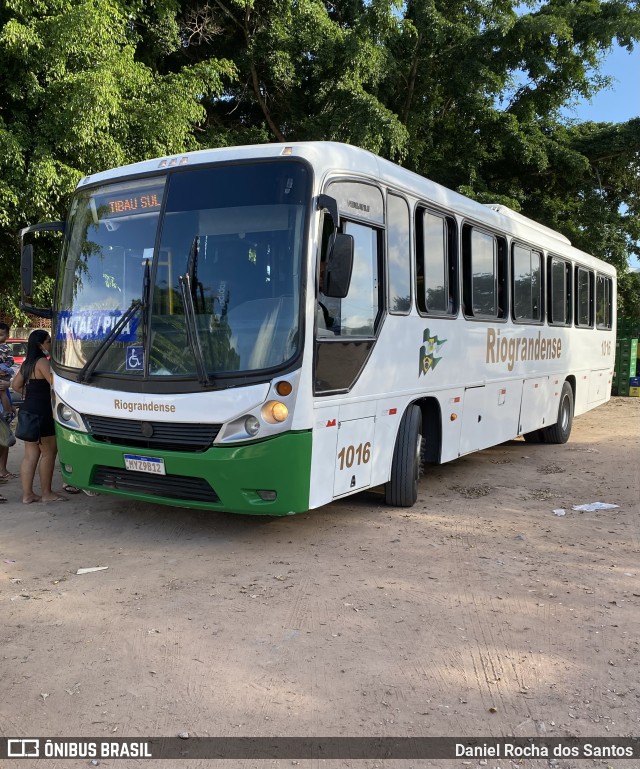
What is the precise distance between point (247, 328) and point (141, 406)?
3.44 feet

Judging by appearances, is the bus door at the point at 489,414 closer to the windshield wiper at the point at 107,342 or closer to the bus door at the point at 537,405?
the bus door at the point at 537,405

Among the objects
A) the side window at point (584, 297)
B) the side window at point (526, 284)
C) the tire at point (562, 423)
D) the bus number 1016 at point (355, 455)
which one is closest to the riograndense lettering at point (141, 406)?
the bus number 1016 at point (355, 455)

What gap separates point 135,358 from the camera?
5895mm

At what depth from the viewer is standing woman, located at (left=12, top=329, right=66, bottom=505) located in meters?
Result: 7.10

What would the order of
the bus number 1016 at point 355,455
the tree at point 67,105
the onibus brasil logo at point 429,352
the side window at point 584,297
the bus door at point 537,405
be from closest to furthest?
1. the bus number 1016 at point 355,455
2. the onibus brasil logo at point 429,352
3. the bus door at point 537,405
4. the tree at point 67,105
5. the side window at point 584,297

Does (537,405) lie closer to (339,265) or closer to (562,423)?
(562,423)

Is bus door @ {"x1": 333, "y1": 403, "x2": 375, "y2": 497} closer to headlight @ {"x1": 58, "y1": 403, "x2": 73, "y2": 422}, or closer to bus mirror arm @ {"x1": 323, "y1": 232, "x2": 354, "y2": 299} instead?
bus mirror arm @ {"x1": 323, "y1": 232, "x2": 354, "y2": 299}

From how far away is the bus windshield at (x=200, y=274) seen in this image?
18.2ft

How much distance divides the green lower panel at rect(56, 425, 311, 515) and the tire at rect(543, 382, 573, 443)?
7.45m

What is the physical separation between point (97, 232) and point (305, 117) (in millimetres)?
12185

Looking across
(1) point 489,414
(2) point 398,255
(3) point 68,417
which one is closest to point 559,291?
(1) point 489,414

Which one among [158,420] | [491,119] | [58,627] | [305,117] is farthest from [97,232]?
[491,119]

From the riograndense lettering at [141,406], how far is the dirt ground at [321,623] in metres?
1.10

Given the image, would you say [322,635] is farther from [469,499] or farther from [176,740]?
[469,499]
